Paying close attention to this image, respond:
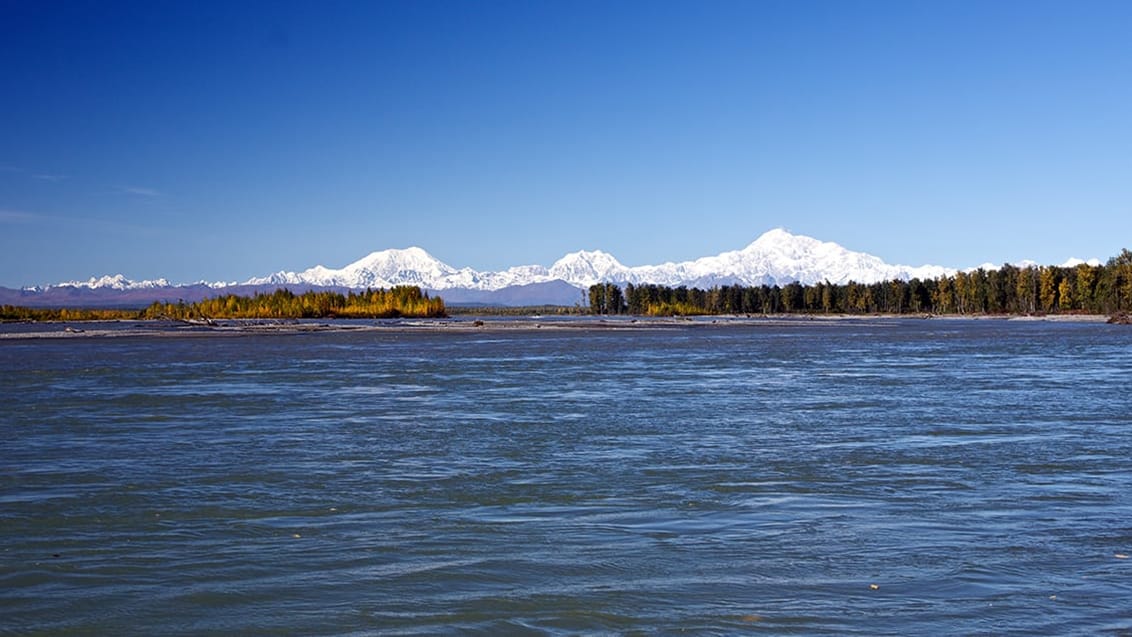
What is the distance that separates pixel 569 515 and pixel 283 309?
515 feet

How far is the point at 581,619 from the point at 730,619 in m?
1.08

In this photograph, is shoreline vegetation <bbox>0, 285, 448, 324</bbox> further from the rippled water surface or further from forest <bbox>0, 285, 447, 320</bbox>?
the rippled water surface

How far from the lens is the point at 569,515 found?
10914 mm

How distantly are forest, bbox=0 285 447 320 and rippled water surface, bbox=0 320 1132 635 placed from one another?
420ft

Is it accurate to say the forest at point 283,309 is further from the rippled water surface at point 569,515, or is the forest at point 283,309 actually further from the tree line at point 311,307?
the rippled water surface at point 569,515

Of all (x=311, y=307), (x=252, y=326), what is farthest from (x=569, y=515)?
(x=311, y=307)

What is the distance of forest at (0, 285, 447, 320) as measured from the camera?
476ft

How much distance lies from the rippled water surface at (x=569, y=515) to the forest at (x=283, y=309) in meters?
128

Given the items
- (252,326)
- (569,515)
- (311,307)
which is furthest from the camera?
(311,307)

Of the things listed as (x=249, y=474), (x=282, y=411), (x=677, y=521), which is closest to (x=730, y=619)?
(x=677, y=521)

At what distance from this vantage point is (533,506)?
37.6ft

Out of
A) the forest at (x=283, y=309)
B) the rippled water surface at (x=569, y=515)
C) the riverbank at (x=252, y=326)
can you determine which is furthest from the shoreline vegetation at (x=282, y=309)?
the rippled water surface at (x=569, y=515)

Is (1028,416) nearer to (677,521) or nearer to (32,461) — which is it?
(677,521)

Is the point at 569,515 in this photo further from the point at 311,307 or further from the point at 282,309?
the point at 311,307
